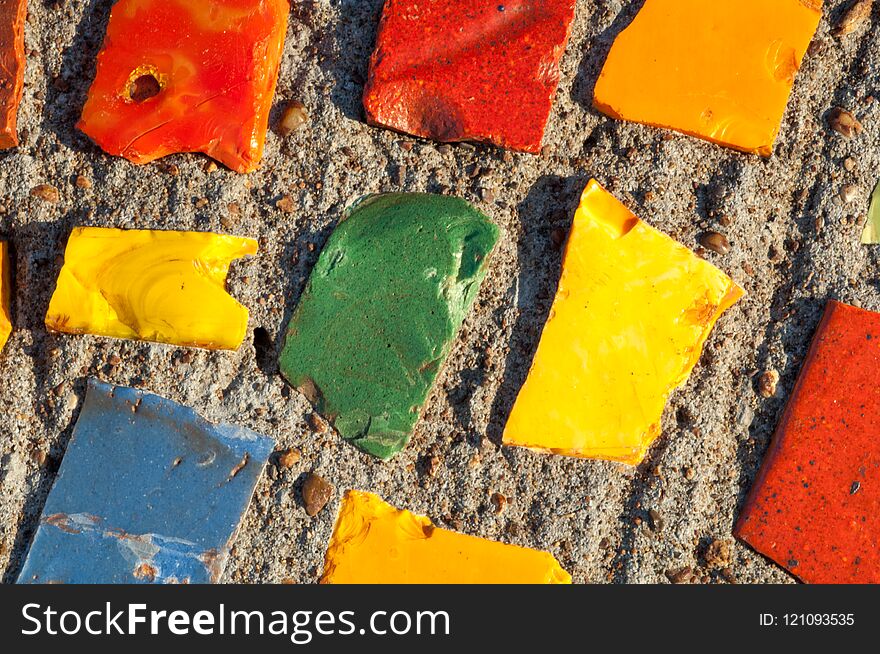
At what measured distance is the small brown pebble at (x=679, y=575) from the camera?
1.25 metres

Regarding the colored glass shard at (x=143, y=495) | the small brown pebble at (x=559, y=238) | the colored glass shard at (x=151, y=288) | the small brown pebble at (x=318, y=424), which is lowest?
the colored glass shard at (x=143, y=495)

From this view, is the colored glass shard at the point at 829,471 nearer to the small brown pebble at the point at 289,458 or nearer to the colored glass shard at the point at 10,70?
the small brown pebble at the point at 289,458

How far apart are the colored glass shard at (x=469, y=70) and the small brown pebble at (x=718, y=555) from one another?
0.66m

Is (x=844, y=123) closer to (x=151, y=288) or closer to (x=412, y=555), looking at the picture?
(x=412, y=555)

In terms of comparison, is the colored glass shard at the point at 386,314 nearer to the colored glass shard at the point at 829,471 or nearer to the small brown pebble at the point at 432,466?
the small brown pebble at the point at 432,466

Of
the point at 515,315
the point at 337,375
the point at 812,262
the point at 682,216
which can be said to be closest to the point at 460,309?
the point at 515,315

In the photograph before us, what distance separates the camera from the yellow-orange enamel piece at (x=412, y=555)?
4.01ft

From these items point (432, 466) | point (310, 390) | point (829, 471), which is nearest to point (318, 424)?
point (310, 390)

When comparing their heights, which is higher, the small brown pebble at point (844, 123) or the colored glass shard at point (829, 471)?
the small brown pebble at point (844, 123)

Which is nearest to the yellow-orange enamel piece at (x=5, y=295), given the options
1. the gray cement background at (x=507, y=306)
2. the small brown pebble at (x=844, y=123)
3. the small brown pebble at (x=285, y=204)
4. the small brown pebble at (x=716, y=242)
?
the gray cement background at (x=507, y=306)

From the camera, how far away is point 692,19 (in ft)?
4.07

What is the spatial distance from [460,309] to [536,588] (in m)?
0.43

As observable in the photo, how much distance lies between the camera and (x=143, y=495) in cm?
124

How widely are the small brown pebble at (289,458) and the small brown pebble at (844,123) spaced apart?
960mm
